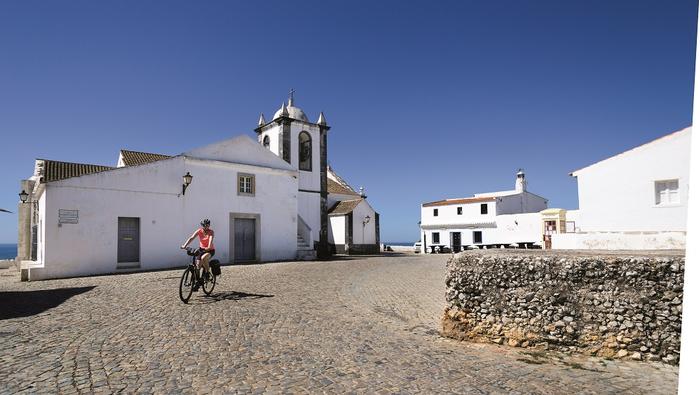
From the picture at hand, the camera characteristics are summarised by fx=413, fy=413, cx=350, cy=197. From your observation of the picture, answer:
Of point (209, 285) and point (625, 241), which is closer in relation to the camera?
point (209, 285)

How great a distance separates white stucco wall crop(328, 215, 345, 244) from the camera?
1186 inches

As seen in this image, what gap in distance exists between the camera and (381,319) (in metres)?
7.50

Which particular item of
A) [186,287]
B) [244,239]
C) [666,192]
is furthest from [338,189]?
[186,287]

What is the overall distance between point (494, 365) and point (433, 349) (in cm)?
90

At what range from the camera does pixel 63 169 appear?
701 inches

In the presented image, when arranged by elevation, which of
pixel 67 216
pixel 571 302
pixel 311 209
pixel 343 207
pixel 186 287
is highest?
pixel 343 207

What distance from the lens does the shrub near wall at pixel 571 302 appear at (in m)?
4.78

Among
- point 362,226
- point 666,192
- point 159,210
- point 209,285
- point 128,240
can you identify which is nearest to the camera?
point 209,285

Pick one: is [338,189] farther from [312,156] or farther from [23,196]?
[23,196]

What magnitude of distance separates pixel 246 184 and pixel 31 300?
11971mm

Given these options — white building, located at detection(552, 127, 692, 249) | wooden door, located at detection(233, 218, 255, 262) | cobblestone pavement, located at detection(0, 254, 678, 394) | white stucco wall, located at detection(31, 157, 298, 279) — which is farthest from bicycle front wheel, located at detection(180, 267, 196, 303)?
white building, located at detection(552, 127, 692, 249)

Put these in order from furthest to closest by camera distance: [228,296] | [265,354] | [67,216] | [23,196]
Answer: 1. [23,196]
2. [67,216]
3. [228,296]
4. [265,354]

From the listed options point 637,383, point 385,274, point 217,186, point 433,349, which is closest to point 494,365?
point 433,349

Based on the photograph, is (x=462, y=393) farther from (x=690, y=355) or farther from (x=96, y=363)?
(x=96, y=363)
